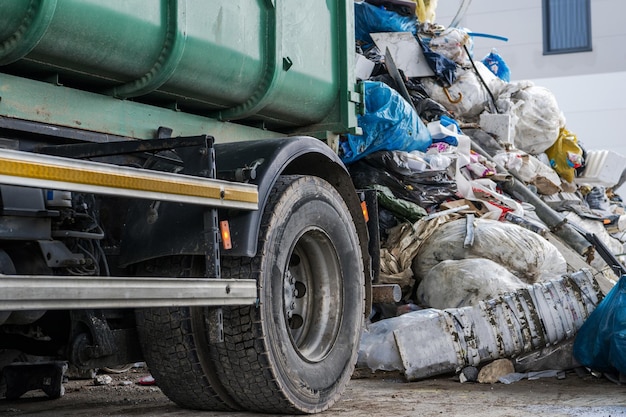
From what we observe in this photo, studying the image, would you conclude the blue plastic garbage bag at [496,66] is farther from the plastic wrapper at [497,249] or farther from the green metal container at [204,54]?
the green metal container at [204,54]

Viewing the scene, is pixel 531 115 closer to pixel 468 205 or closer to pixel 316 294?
pixel 468 205

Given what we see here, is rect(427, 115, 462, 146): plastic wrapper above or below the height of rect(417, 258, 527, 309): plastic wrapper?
above

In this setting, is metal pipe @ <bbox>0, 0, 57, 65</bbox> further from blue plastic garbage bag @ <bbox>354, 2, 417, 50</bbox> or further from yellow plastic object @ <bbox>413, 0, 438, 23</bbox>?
yellow plastic object @ <bbox>413, 0, 438, 23</bbox>

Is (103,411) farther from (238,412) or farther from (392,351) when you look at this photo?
(392,351)

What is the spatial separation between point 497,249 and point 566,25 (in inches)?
422

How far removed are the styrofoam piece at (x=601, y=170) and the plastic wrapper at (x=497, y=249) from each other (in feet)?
14.8

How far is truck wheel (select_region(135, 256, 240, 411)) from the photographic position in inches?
143

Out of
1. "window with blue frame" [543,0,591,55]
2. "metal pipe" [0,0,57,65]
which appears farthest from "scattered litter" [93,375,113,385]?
"window with blue frame" [543,0,591,55]

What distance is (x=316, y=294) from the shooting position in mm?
4297

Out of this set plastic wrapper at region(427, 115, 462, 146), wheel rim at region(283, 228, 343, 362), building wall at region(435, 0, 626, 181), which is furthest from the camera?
building wall at region(435, 0, 626, 181)

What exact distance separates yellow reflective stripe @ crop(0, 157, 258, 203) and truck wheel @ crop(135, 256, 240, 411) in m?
0.36

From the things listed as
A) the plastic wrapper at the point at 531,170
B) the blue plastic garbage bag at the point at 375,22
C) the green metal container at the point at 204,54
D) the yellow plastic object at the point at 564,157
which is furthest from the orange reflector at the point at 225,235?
the yellow plastic object at the point at 564,157

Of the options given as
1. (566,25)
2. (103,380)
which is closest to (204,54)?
(103,380)

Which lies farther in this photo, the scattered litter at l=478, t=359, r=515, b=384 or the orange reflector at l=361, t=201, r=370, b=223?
the scattered litter at l=478, t=359, r=515, b=384
